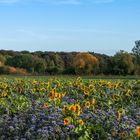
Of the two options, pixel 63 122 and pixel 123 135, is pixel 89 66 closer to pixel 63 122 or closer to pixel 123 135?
pixel 63 122

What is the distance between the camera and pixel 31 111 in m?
8.64

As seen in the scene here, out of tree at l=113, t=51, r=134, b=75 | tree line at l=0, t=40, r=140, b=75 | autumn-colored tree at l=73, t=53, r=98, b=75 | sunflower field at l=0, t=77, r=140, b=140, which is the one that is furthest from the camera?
autumn-colored tree at l=73, t=53, r=98, b=75

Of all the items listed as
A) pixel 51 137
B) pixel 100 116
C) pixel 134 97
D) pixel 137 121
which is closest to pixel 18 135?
pixel 51 137

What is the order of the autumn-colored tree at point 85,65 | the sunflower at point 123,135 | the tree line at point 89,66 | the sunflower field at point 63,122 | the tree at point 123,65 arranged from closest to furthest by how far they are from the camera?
the sunflower at point 123,135, the sunflower field at point 63,122, the tree at point 123,65, the tree line at point 89,66, the autumn-colored tree at point 85,65

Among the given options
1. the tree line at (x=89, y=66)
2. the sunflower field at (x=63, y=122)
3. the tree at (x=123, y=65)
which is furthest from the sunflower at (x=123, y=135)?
the tree at (x=123, y=65)

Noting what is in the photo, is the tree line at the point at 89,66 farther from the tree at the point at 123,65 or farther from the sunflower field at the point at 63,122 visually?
the sunflower field at the point at 63,122

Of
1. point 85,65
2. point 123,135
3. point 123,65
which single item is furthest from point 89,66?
point 123,135

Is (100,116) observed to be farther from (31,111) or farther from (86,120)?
(31,111)

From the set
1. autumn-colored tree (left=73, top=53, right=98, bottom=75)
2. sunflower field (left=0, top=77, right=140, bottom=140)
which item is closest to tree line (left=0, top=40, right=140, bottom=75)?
autumn-colored tree (left=73, top=53, right=98, bottom=75)

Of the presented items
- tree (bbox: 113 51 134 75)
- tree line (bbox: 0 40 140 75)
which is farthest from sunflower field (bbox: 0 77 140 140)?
tree (bbox: 113 51 134 75)

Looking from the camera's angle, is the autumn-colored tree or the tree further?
the autumn-colored tree

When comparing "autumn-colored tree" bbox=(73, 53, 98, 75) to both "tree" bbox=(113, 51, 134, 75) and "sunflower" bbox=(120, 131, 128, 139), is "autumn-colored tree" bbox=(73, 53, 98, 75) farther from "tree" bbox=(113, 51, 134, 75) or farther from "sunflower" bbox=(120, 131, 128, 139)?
"sunflower" bbox=(120, 131, 128, 139)

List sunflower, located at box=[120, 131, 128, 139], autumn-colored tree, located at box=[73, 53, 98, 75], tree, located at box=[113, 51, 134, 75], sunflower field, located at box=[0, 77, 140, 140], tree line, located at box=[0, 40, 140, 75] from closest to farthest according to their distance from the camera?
sunflower, located at box=[120, 131, 128, 139] → sunflower field, located at box=[0, 77, 140, 140] → tree, located at box=[113, 51, 134, 75] → tree line, located at box=[0, 40, 140, 75] → autumn-colored tree, located at box=[73, 53, 98, 75]

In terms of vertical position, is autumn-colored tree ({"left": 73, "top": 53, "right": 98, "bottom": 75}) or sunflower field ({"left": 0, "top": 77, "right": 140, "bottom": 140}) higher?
autumn-colored tree ({"left": 73, "top": 53, "right": 98, "bottom": 75})
